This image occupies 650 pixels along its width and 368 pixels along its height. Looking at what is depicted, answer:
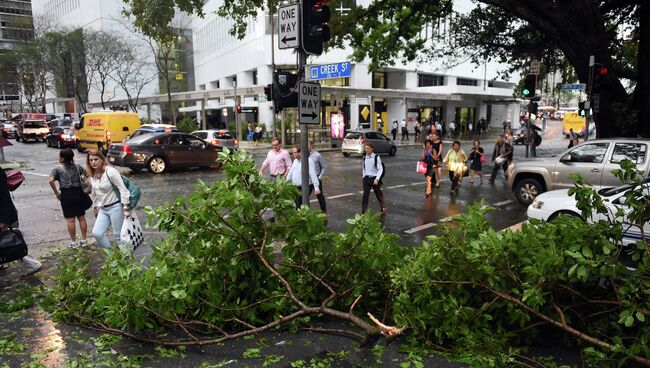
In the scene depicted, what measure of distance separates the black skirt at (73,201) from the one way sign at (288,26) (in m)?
4.16

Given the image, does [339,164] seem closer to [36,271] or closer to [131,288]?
[36,271]

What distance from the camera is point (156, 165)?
17.7 metres

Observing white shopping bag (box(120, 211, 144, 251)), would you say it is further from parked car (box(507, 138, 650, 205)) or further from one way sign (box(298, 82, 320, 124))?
parked car (box(507, 138, 650, 205))

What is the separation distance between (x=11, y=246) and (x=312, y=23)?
16.5ft

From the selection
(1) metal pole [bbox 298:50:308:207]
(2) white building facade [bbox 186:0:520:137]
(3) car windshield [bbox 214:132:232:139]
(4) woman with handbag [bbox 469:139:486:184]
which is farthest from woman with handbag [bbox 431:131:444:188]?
(2) white building facade [bbox 186:0:520:137]

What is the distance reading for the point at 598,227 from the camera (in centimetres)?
395

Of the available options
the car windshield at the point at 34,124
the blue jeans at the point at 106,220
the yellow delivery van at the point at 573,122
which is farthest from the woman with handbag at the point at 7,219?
the yellow delivery van at the point at 573,122

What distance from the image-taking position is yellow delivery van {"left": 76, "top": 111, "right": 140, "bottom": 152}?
2381cm

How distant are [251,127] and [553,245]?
121ft

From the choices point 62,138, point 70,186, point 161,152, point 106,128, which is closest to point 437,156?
point 70,186

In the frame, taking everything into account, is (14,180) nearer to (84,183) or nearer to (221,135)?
(84,183)

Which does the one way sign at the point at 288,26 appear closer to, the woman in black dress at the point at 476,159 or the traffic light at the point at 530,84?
the woman in black dress at the point at 476,159

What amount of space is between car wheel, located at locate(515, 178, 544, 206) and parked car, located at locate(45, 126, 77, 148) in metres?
27.6

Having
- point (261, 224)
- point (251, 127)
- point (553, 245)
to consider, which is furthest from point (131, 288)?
point (251, 127)
